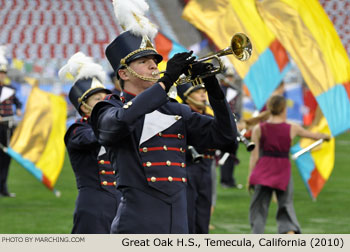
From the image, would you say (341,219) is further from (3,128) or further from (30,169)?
(3,128)

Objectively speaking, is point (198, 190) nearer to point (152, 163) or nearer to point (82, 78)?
point (82, 78)

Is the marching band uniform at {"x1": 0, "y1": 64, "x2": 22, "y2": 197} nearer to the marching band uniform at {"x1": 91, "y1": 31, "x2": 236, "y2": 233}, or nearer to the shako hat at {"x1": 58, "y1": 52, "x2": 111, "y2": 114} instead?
the shako hat at {"x1": 58, "y1": 52, "x2": 111, "y2": 114}

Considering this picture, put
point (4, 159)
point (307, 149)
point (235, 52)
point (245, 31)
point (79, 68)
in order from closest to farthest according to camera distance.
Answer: point (235, 52), point (79, 68), point (245, 31), point (307, 149), point (4, 159)

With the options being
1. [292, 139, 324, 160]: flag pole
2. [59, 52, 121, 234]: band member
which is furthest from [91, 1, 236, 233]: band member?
[292, 139, 324, 160]: flag pole

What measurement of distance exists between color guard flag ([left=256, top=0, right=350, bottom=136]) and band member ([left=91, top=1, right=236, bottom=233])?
3.08 meters

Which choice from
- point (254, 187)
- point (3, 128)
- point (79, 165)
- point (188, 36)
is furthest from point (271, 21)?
point (188, 36)

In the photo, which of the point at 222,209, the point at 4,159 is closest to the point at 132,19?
the point at 222,209

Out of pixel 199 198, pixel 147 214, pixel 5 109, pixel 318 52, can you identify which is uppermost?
pixel 147 214

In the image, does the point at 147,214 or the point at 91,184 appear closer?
the point at 147,214

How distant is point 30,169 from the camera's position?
10336 millimetres

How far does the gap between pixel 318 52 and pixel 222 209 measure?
12.6 ft

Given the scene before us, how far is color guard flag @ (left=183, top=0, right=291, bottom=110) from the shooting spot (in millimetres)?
7867

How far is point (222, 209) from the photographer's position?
10.4m

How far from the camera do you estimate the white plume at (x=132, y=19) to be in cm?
403
